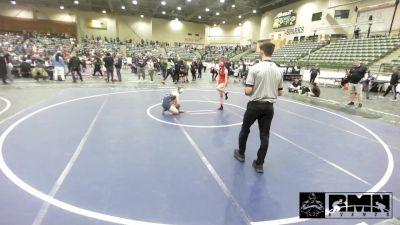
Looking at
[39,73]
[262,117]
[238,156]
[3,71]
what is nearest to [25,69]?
[39,73]

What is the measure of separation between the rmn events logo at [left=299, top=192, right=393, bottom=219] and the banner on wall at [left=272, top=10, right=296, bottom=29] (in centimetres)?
3683

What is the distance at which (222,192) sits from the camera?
364cm

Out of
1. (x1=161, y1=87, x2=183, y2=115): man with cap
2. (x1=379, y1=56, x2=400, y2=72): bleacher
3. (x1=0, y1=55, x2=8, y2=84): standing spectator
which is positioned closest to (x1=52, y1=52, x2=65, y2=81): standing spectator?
(x1=0, y1=55, x2=8, y2=84): standing spectator

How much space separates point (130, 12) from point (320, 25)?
3223 cm

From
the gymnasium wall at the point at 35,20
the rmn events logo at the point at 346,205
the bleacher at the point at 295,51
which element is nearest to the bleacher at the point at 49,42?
the gymnasium wall at the point at 35,20

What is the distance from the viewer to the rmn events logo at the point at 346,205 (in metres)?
3.23

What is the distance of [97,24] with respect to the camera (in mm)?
45562

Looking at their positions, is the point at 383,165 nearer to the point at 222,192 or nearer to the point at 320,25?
the point at 222,192

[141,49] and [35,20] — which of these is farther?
[141,49]

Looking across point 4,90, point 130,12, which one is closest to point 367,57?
point 4,90

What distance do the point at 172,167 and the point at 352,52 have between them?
82.1 feet

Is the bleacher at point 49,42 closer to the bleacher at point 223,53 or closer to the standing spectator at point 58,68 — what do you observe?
the standing spectator at point 58,68

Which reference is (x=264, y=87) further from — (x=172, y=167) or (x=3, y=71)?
(x=3, y=71)

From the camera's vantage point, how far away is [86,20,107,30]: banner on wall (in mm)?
44938
